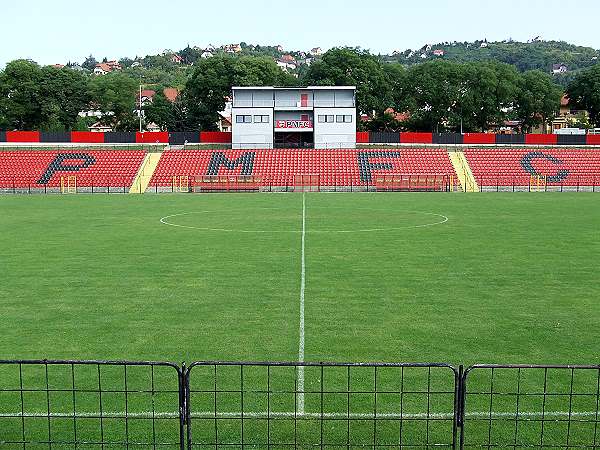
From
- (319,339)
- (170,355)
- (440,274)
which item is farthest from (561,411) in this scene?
(440,274)

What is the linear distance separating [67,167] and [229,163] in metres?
15.1

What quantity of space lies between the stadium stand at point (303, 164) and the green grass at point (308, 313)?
1209 inches

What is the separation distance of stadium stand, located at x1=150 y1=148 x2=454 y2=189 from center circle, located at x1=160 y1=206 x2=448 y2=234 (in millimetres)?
22080

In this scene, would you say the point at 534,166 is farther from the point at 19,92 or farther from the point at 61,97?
the point at 19,92

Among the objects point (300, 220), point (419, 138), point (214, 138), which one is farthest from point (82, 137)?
point (300, 220)

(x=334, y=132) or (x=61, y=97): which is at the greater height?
(x=61, y=97)

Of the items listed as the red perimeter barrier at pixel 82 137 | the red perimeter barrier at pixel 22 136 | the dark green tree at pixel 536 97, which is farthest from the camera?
the dark green tree at pixel 536 97

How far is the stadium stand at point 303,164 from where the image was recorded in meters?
63.9

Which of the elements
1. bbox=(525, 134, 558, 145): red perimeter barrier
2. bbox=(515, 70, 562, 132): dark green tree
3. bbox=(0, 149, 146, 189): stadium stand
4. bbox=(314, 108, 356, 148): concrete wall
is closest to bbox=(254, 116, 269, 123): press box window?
bbox=(314, 108, 356, 148): concrete wall

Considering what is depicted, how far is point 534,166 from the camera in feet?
215

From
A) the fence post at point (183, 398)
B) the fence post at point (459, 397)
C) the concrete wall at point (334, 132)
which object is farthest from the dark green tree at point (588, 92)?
the fence post at point (183, 398)

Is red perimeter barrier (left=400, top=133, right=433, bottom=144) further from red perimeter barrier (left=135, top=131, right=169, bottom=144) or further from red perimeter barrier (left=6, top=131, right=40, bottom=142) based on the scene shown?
red perimeter barrier (left=6, top=131, right=40, bottom=142)

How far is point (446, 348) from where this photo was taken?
12.8 m

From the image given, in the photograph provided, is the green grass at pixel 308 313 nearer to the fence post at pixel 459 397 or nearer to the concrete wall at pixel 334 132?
the fence post at pixel 459 397
